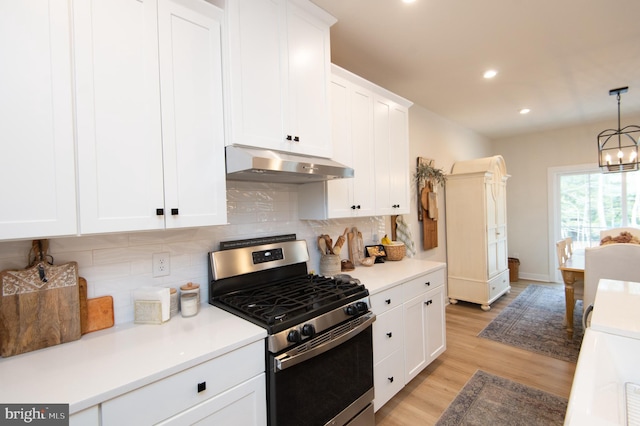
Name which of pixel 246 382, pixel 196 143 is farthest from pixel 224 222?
pixel 246 382

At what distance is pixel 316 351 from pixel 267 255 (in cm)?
75

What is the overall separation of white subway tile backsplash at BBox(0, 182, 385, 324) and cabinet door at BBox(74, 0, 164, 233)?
0.31m

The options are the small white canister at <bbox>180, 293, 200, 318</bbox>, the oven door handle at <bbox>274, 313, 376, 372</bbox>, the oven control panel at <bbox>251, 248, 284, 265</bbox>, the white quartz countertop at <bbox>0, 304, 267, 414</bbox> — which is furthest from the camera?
the oven control panel at <bbox>251, 248, 284, 265</bbox>

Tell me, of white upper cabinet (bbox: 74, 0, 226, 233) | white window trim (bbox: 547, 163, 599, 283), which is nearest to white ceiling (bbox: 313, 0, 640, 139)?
white upper cabinet (bbox: 74, 0, 226, 233)

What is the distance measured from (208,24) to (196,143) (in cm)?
62

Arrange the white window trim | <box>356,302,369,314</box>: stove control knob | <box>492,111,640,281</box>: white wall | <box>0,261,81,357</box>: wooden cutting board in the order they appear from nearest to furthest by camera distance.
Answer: <box>0,261,81,357</box>: wooden cutting board, <box>356,302,369,314</box>: stove control knob, <box>492,111,640,281</box>: white wall, the white window trim

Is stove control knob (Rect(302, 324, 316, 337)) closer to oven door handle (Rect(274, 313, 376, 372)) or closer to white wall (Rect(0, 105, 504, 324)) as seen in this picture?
oven door handle (Rect(274, 313, 376, 372))

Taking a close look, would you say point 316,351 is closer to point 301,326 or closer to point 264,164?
point 301,326

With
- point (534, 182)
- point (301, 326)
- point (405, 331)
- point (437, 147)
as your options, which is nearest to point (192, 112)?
point (301, 326)

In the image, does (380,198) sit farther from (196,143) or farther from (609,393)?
(609,393)

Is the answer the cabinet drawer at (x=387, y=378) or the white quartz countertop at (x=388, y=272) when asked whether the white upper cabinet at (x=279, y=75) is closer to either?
the white quartz countertop at (x=388, y=272)

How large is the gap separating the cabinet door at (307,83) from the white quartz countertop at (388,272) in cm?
95

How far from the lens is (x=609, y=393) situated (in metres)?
0.86

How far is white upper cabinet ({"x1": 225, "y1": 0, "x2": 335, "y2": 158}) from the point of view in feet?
5.18
